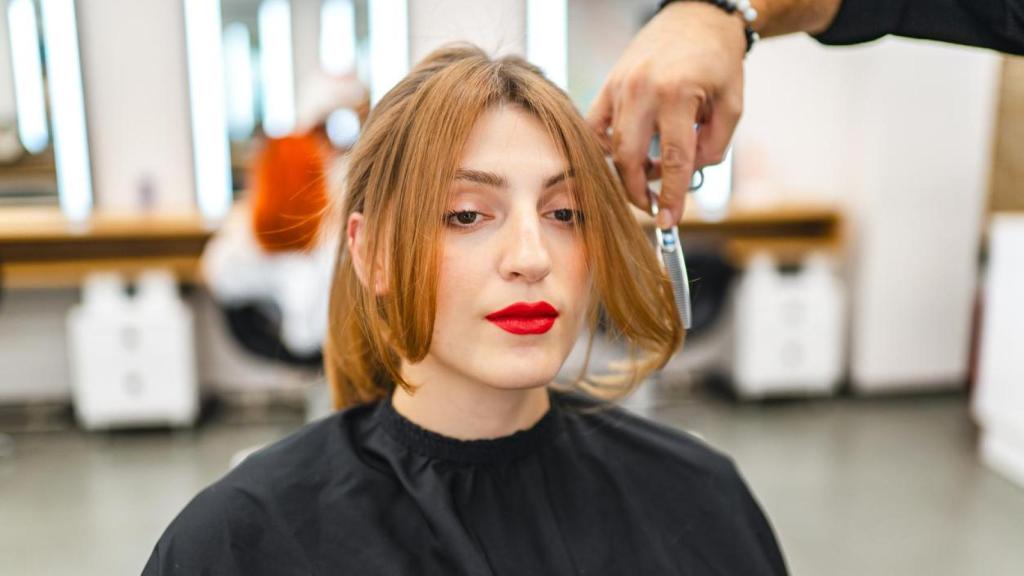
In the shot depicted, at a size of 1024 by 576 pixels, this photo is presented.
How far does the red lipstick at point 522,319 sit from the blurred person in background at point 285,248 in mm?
1873

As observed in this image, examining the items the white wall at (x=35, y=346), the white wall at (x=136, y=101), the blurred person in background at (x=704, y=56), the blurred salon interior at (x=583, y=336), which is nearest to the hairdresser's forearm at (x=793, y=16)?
the blurred person in background at (x=704, y=56)

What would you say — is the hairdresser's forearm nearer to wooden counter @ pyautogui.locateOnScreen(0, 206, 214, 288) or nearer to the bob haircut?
the bob haircut

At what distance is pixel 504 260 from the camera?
952mm

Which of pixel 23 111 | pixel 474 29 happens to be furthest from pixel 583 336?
pixel 23 111

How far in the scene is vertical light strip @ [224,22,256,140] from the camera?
168 inches

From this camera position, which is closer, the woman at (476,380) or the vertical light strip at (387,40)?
the woman at (476,380)

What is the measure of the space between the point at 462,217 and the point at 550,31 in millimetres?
3918

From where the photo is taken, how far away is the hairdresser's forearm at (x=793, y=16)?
0.95m

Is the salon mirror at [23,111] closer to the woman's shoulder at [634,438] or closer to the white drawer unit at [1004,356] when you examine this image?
the woman's shoulder at [634,438]

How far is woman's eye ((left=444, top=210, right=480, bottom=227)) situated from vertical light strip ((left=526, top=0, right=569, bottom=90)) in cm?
378

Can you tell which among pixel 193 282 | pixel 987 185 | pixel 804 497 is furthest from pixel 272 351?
pixel 987 185

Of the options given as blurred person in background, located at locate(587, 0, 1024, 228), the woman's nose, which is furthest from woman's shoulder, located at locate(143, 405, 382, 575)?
blurred person in background, located at locate(587, 0, 1024, 228)

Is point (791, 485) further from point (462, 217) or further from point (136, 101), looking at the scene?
point (136, 101)

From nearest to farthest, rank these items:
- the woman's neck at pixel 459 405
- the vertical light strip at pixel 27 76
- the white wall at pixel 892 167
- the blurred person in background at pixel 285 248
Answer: the woman's neck at pixel 459 405 < the blurred person in background at pixel 285 248 < the white wall at pixel 892 167 < the vertical light strip at pixel 27 76
